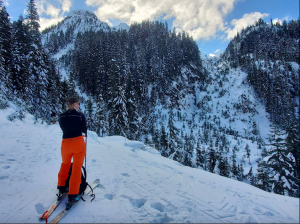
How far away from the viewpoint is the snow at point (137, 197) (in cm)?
269

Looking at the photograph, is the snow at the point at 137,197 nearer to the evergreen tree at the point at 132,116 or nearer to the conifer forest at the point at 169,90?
the conifer forest at the point at 169,90

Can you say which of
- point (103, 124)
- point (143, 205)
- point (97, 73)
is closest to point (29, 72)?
point (103, 124)

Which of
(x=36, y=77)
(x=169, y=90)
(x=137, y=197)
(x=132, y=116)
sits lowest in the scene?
(x=137, y=197)

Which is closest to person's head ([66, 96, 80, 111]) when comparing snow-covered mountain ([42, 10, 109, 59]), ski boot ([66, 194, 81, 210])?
ski boot ([66, 194, 81, 210])

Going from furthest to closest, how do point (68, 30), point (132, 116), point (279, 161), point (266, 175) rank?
point (68, 30) → point (132, 116) → point (266, 175) → point (279, 161)

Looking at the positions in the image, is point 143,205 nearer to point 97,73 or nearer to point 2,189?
point 2,189

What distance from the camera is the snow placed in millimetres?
2693

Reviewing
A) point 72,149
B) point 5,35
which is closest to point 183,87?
point 5,35

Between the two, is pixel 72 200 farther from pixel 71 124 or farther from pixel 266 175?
pixel 266 175

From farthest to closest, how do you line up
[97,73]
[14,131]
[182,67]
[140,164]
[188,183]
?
1. [182,67]
2. [97,73]
3. [14,131]
4. [140,164]
5. [188,183]

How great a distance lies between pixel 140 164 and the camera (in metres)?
6.00

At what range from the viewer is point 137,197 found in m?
3.48

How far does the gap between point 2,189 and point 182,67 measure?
84.1 meters

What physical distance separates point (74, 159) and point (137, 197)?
174 centimetres
